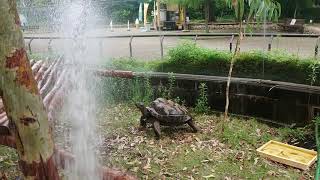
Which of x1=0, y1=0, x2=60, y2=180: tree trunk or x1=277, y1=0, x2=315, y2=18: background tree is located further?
x1=277, y1=0, x2=315, y2=18: background tree

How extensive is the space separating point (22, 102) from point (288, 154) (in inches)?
195

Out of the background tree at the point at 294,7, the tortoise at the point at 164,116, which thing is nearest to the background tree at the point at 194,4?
→ the background tree at the point at 294,7

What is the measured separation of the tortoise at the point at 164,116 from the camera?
645 cm

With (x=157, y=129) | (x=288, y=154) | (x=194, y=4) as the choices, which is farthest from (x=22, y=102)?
(x=194, y=4)

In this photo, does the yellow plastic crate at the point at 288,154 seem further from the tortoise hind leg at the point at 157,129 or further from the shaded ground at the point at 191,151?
the tortoise hind leg at the point at 157,129

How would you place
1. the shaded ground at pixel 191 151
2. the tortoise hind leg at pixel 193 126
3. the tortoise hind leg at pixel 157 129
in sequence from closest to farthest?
the shaded ground at pixel 191 151 → the tortoise hind leg at pixel 157 129 → the tortoise hind leg at pixel 193 126

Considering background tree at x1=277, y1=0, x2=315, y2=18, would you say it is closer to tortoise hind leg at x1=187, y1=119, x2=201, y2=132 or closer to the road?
the road

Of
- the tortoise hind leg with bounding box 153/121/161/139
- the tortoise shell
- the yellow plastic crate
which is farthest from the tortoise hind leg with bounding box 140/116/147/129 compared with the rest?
the yellow plastic crate

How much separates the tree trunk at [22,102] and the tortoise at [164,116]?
15.3 feet

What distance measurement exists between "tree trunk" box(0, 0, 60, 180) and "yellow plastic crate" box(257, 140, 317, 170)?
4.48 meters

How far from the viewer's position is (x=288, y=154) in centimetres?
580

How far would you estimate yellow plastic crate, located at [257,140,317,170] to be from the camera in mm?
5496

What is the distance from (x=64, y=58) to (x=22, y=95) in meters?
5.33

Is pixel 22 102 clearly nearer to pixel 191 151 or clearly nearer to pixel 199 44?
pixel 191 151
